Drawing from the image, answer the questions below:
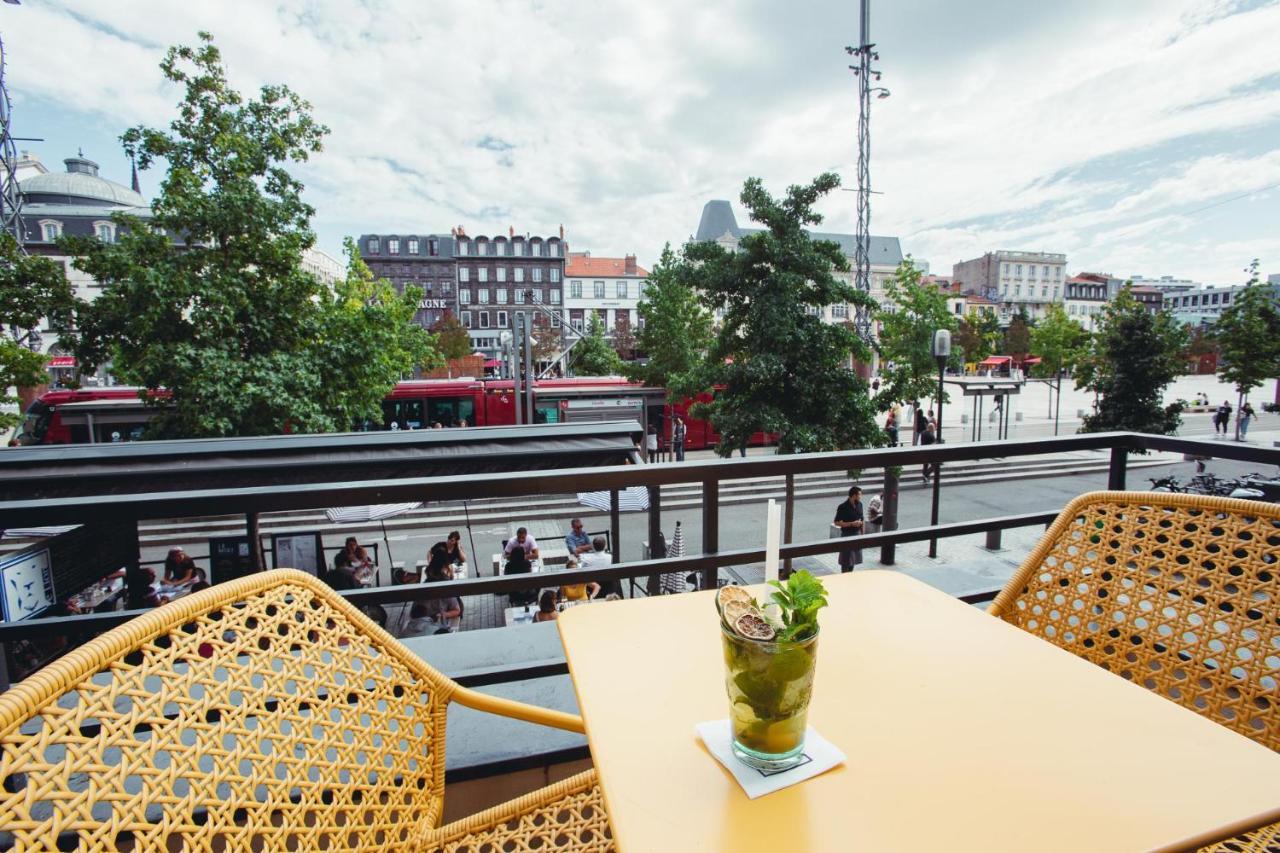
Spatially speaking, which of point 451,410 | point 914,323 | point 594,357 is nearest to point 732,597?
point 451,410

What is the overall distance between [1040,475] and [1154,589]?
20.4 metres

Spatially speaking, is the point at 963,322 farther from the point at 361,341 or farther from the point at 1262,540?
the point at 1262,540

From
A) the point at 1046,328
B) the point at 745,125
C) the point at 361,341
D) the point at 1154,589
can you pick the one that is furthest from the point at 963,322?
the point at 1154,589

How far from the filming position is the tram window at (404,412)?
20.3 metres

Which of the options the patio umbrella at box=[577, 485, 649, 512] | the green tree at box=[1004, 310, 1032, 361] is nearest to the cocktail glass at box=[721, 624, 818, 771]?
the patio umbrella at box=[577, 485, 649, 512]

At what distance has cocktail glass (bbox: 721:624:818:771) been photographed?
0.84 meters

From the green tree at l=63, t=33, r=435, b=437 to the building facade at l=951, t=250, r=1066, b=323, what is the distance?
319 ft

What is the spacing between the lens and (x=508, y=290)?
3034 inches

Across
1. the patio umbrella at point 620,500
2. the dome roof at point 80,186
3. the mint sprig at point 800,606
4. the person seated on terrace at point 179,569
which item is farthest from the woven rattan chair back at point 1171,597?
the dome roof at point 80,186

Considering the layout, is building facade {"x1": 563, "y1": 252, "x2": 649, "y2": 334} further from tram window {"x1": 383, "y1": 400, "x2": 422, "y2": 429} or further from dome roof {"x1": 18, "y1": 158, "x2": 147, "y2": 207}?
tram window {"x1": 383, "y1": 400, "x2": 422, "y2": 429}

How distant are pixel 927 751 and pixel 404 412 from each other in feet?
69.7

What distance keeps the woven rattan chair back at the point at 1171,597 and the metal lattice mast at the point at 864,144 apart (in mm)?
15978

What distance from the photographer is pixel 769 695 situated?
0.85m

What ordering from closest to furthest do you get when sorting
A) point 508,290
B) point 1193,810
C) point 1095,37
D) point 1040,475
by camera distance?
point 1193,810, point 1095,37, point 1040,475, point 508,290
